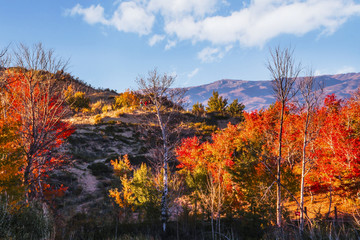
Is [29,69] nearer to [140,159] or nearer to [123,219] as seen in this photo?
[123,219]

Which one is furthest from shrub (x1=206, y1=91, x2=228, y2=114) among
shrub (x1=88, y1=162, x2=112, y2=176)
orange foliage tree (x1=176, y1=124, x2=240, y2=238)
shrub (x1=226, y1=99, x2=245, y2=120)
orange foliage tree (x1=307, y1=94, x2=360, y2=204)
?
orange foliage tree (x1=307, y1=94, x2=360, y2=204)

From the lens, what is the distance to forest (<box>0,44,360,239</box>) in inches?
404

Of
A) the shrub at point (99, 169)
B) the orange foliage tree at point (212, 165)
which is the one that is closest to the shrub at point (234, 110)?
the orange foliage tree at point (212, 165)

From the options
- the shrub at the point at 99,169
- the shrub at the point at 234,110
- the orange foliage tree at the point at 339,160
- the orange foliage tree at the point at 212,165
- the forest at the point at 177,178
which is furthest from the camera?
the shrub at the point at 234,110

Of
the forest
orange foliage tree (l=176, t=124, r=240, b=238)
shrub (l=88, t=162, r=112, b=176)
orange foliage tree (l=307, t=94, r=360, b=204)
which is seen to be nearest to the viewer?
the forest

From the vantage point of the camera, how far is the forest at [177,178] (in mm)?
10273

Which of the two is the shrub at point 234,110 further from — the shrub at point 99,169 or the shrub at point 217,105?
the shrub at point 99,169

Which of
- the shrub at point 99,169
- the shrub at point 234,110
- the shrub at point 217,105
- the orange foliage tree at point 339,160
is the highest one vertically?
the shrub at point 217,105

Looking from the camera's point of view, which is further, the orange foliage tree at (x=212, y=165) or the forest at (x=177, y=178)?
the orange foliage tree at (x=212, y=165)

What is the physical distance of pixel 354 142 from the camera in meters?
14.9

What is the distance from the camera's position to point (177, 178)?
58.2ft

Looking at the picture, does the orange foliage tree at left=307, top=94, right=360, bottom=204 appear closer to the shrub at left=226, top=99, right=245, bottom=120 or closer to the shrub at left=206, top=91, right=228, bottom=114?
the shrub at left=226, top=99, right=245, bottom=120

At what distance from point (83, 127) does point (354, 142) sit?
1618 inches

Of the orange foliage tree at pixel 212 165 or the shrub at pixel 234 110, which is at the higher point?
the shrub at pixel 234 110
